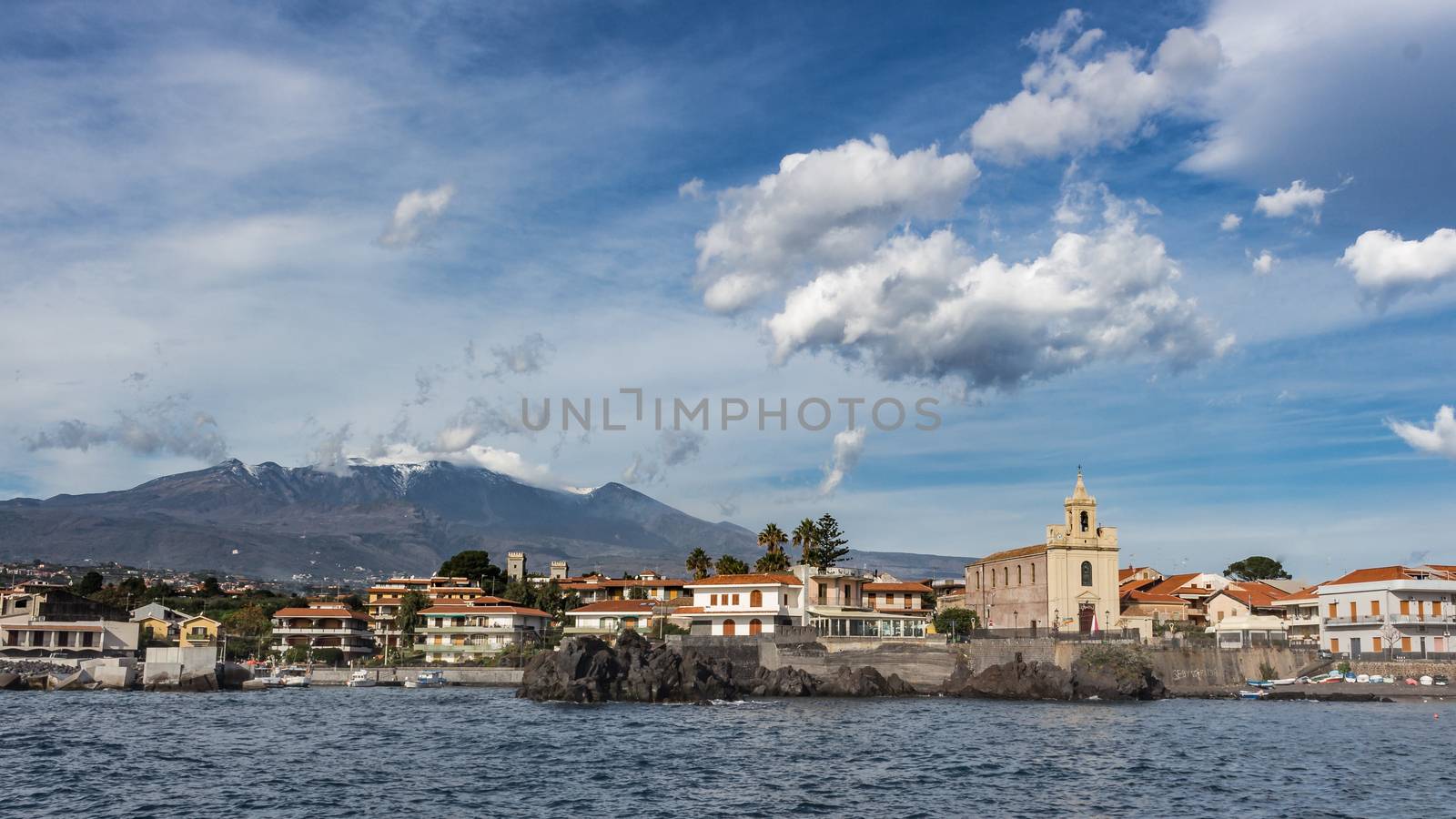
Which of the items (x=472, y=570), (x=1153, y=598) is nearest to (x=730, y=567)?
(x=1153, y=598)

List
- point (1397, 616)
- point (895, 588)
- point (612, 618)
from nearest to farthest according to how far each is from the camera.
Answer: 1. point (1397, 616)
2. point (612, 618)
3. point (895, 588)

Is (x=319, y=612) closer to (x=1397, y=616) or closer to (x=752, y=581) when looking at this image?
(x=752, y=581)

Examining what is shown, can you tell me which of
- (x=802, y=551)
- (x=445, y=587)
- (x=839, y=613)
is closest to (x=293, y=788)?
(x=839, y=613)

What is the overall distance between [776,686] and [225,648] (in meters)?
62.5

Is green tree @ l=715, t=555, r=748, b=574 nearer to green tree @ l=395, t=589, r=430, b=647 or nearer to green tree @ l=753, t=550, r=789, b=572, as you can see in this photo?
green tree @ l=753, t=550, r=789, b=572

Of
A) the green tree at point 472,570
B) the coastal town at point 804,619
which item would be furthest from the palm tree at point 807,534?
the green tree at point 472,570

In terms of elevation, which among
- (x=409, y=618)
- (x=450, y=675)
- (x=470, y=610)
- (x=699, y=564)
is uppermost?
(x=699, y=564)

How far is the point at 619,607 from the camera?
119688 millimetres

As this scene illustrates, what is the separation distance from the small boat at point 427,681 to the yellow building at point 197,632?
2937cm

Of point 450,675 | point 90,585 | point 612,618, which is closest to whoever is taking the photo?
point 450,675

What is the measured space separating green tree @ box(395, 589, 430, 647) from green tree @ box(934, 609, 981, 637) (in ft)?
188

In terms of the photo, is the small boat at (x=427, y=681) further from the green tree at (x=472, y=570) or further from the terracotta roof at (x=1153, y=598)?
the terracotta roof at (x=1153, y=598)

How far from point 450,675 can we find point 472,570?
5829 cm

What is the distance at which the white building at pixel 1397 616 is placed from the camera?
97938 mm
